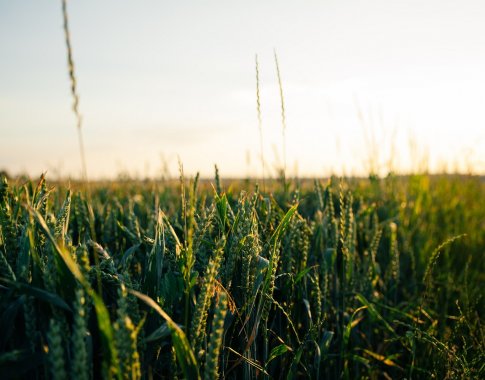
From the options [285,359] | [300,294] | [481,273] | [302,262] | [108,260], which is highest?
[108,260]

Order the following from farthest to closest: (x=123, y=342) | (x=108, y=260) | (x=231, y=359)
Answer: (x=231, y=359), (x=108, y=260), (x=123, y=342)

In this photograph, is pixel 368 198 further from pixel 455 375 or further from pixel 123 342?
pixel 123 342

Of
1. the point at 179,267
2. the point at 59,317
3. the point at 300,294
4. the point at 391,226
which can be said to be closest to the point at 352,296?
the point at 300,294

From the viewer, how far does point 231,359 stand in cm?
133

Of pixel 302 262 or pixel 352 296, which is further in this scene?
pixel 352 296

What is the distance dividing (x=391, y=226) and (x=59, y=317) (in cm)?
217

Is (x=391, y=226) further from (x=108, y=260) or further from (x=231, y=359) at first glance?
(x=108, y=260)

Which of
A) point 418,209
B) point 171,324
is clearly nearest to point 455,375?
point 171,324

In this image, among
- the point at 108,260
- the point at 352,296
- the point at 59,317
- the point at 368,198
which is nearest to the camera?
the point at 59,317

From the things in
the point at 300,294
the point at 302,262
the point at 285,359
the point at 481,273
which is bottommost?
the point at 481,273

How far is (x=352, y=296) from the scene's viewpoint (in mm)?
1959

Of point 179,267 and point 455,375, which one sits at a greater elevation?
point 179,267

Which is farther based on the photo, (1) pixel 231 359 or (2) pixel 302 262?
(2) pixel 302 262

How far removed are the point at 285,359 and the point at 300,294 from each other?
233 millimetres
